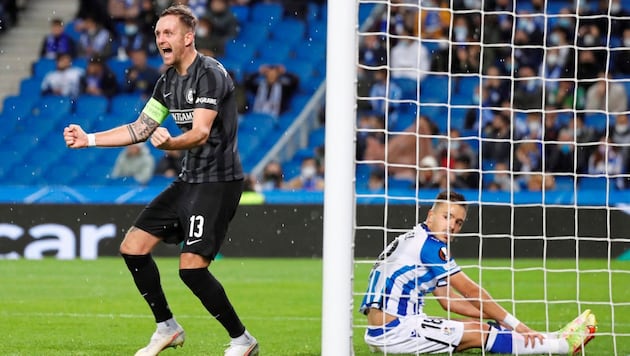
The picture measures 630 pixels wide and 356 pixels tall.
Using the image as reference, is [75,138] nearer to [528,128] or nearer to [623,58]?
[528,128]

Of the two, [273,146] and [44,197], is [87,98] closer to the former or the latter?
[273,146]

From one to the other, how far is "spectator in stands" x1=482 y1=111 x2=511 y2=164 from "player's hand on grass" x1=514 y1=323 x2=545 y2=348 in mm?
8340

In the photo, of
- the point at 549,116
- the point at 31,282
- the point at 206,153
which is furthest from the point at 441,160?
the point at 206,153

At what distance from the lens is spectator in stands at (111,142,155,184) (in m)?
16.8

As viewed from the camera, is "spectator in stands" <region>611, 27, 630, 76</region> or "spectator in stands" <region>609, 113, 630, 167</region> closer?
"spectator in stands" <region>609, 113, 630, 167</region>

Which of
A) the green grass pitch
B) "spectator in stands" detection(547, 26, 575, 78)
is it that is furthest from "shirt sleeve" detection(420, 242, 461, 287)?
"spectator in stands" detection(547, 26, 575, 78)

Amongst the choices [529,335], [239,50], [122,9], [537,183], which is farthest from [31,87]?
[529,335]

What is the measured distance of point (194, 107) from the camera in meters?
6.43

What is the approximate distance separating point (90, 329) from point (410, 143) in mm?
8121

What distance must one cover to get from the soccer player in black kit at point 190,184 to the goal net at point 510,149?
178 inches

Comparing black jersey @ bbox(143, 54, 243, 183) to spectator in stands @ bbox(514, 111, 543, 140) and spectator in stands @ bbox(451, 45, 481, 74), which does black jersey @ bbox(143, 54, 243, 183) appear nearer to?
spectator in stands @ bbox(451, 45, 481, 74)

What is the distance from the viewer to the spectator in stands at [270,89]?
18.8 meters

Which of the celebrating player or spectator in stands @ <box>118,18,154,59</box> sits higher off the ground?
spectator in stands @ <box>118,18,154,59</box>

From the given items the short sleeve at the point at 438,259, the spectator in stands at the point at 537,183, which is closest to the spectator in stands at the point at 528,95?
the spectator in stands at the point at 537,183
